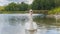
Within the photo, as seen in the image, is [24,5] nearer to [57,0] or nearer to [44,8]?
[44,8]

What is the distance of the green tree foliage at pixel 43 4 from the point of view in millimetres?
66256

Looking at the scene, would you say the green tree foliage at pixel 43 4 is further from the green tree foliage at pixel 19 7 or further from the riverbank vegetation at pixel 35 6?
the green tree foliage at pixel 19 7

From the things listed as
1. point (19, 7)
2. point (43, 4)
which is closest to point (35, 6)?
point (43, 4)

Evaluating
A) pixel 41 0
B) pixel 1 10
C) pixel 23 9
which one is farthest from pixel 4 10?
pixel 41 0

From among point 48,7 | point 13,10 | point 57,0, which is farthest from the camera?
point 13,10

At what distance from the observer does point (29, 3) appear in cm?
7744

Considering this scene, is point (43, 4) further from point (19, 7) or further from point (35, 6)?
point (19, 7)

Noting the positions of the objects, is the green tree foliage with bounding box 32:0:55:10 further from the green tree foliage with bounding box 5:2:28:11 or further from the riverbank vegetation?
the green tree foliage with bounding box 5:2:28:11

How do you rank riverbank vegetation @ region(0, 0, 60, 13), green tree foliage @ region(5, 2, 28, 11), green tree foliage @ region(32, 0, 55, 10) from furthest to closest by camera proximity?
green tree foliage @ region(5, 2, 28, 11) < green tree foliage @ region(32, 0, 55, 10) < riverbank vegetation @ region(0, 0, 60, 13)

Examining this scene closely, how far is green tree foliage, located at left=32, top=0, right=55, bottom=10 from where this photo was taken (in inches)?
2609

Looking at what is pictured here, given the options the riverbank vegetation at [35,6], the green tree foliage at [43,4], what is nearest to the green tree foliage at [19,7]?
the riverbank vegetation at [35,6]

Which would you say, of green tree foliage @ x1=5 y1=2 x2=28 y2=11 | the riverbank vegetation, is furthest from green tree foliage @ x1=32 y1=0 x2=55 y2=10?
green tree foliage @ x1=5 y1=2 x2=28 y2=11

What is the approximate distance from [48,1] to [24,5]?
8.23 meters

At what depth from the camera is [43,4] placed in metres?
69.4
